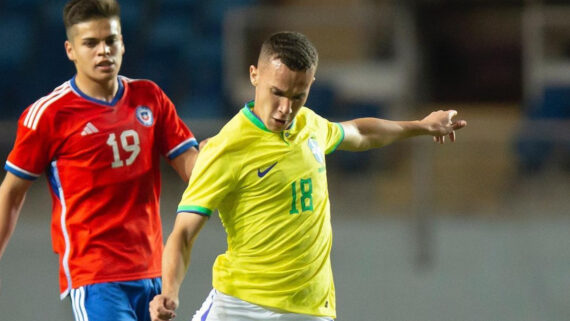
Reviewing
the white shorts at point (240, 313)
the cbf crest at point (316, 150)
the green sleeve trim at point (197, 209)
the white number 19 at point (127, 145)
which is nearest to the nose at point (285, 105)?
the cbf crest at point (316, 150)

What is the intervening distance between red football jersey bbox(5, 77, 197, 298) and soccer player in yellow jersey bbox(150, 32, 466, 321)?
0.45 metres

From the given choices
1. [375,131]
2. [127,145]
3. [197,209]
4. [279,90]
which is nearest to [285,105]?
[279,90]

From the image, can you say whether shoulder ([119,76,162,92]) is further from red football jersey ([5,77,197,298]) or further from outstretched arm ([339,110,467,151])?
outstretched arm ([339,110,467,151])

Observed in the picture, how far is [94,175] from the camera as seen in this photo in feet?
10.8

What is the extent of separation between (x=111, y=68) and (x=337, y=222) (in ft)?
15.2

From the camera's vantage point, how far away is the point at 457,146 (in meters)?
7.45

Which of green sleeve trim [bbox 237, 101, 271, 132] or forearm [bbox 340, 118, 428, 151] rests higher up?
forearm [bbox 340, 118, 428, 151]

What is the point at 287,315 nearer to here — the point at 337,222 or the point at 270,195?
the point at 270,195

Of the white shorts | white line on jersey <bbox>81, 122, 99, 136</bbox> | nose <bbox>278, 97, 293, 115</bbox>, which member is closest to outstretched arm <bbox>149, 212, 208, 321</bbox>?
the white shorts

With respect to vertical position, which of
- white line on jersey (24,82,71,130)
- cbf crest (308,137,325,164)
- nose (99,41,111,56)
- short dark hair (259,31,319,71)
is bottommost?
cbf crest (308,137,325,164)

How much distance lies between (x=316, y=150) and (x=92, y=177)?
2.67 feet

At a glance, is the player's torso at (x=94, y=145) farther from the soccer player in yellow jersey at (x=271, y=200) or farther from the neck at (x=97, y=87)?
the soccer player in yellow jersey at (x=271, y=200)

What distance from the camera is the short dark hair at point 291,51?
2814mm

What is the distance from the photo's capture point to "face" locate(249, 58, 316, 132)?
2803 millimetres
